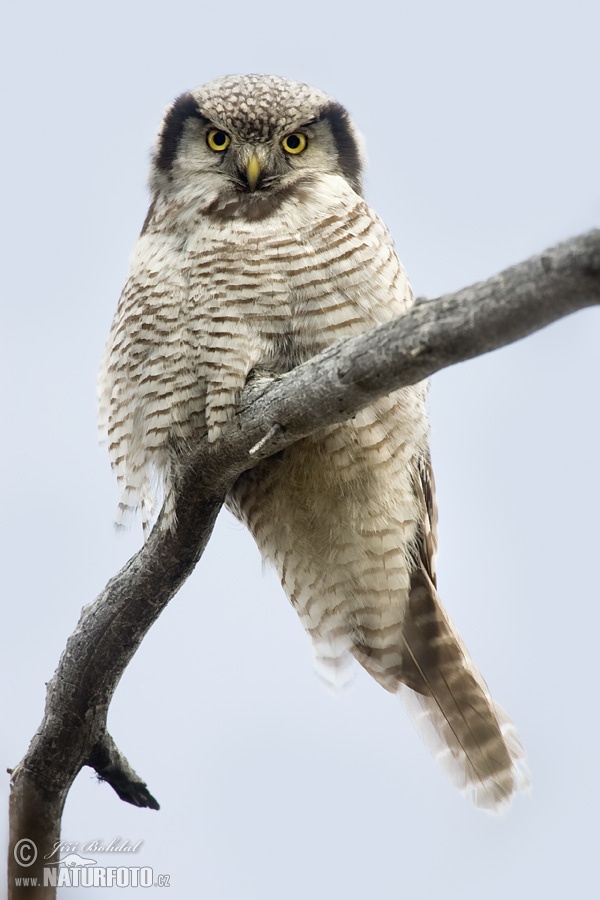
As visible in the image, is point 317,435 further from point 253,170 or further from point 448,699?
point 448,699

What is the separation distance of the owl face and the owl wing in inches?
52.8

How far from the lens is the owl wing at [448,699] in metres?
4.39

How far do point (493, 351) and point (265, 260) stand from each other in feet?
4.71

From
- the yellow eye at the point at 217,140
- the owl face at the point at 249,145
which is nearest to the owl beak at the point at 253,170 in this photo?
the owl face at the point at 249,145

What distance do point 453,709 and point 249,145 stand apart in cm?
253

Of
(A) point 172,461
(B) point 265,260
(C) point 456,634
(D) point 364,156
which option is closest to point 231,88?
(D) point 364,156

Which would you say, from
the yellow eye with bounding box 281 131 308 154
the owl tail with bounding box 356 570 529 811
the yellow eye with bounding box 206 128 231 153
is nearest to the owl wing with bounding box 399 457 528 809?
the owl tail with bounding box 356 570 529 811

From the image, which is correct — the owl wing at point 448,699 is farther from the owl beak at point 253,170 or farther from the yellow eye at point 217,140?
the yellow eye at point 217,140

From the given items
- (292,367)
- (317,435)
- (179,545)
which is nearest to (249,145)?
(292,367)

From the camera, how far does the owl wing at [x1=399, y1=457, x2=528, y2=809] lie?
439 cm

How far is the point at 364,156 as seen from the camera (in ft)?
15.8

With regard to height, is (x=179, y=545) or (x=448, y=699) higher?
(x=179, y=545)

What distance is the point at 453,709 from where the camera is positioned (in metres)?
4.44

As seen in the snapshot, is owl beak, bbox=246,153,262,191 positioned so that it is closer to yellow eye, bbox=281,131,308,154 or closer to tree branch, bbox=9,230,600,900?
yellow eye, bbox=281,131,308,154
